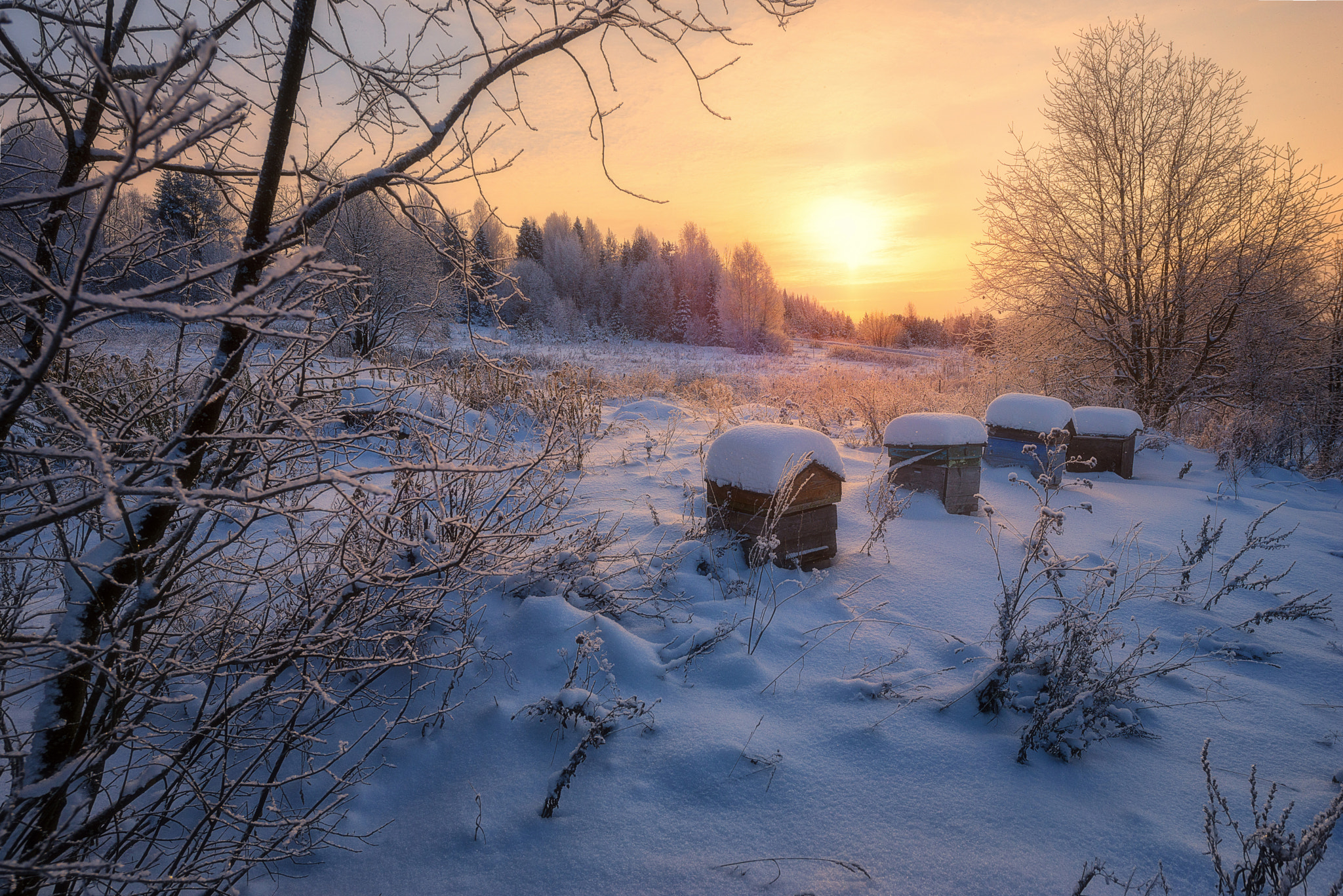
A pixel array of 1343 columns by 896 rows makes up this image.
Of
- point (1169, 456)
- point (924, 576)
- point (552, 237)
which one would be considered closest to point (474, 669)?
point (924, 576)

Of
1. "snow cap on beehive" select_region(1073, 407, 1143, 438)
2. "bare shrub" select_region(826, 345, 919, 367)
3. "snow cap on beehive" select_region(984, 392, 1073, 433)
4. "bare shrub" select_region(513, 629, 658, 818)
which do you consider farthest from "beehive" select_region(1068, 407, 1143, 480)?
"bare shrub" select_region(826, 345, 919, 367)

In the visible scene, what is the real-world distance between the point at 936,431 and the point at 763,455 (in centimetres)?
220

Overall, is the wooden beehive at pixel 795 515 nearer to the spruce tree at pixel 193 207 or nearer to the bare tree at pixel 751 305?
the spruce tree at pixel 193 207

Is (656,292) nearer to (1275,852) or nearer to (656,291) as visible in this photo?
(656,291)

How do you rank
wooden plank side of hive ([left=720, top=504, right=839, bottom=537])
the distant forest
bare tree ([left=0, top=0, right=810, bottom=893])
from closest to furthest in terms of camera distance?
bare tree ([left=0, top=0, right=810, bottom=893]), wooden plank side of hive ([left=720, top=504, right=839, bottom=537]), the distant forest

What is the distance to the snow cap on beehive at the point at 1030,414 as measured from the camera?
6.18 m

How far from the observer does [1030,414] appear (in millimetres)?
6273

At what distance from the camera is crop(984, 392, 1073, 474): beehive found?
20.3 ft

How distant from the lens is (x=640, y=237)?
52969 mm

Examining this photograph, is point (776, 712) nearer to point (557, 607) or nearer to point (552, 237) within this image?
point (557, 607)

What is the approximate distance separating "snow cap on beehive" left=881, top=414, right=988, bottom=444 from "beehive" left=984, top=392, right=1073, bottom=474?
1.37 meters

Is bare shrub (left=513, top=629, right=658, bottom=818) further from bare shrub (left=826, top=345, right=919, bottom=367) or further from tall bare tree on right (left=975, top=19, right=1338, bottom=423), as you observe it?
Result: bare shrub (left=826, top=345, right=919, bottom=367)

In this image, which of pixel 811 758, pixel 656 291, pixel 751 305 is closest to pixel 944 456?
pixel 811 758

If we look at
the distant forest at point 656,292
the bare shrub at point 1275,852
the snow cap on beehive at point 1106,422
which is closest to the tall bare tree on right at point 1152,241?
the snow cap on beehive at point 1106,422
